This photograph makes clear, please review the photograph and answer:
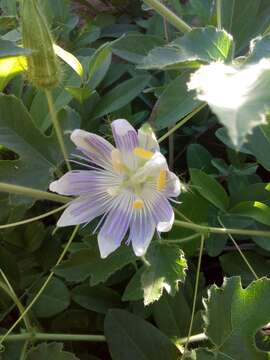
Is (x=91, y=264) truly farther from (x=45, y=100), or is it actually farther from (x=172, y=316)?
(x=45, y=100)

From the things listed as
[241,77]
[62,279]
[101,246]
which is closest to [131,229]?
[101,246]

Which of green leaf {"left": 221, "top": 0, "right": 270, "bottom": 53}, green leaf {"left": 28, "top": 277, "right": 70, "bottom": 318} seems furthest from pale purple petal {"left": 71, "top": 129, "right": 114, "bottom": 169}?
green leaf {"left": 221, "top": 0, "right": 270, "bottom": 53}

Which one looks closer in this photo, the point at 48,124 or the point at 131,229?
the point at 131,229

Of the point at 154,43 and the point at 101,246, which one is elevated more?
the point at 154,43

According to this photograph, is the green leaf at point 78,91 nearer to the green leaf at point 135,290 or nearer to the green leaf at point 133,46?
the green leaf at point 133,46

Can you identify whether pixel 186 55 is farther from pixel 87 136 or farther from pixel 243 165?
pixel 243 165

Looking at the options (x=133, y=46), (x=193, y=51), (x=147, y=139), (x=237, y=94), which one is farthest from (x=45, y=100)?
(x=237, y=94)
